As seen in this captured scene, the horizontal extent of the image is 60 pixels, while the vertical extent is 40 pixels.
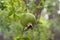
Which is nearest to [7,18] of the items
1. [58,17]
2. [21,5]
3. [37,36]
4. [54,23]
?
[21,5]

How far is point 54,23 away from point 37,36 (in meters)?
2.11

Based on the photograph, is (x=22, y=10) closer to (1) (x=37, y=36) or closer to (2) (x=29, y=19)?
(2) (x=29, y=19)

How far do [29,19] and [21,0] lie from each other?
0.15m

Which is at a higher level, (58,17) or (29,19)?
(29,19)

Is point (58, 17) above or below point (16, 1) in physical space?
below

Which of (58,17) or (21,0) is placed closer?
(21,0)

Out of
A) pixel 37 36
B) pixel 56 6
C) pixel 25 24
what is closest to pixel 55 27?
pixel 56 6

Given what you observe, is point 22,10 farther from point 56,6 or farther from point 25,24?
point 56,6

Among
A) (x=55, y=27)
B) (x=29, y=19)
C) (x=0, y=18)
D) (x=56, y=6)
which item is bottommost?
(x=55, y=27)

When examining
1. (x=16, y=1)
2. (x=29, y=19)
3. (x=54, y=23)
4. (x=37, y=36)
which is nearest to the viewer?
(x=29, y=19)

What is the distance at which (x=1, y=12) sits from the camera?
1007 millimetres

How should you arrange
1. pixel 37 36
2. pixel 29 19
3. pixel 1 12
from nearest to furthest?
pixel 29 19 → pixel 1 12 → pixel 37 36

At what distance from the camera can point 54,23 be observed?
14.8 ft

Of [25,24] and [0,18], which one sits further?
[0,18]
